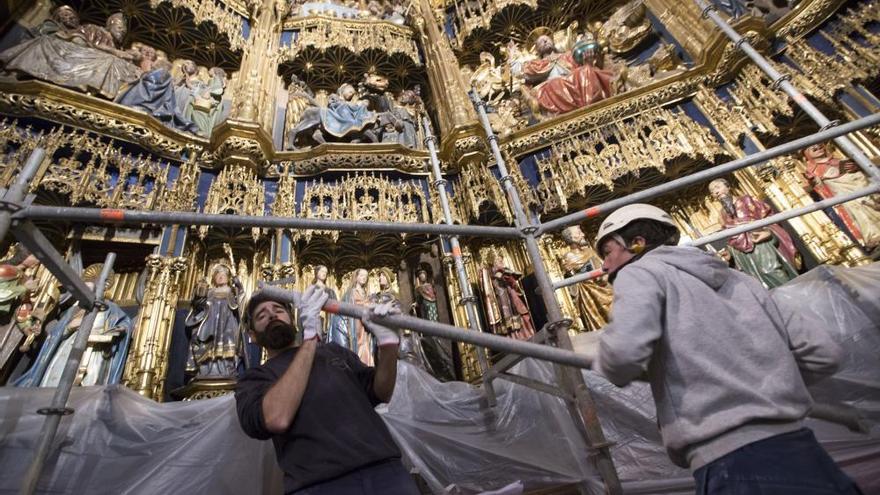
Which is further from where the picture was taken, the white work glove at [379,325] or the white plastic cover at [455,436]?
the white plastic cover at [455,436]

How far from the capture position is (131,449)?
2.19m

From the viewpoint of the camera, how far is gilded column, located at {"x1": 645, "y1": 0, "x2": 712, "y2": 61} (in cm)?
690

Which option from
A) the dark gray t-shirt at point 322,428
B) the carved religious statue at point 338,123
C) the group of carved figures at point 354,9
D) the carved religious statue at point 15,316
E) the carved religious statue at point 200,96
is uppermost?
the group of carved figures at point 354,9

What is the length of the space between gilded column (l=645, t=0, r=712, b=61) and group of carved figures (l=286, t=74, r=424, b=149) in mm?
5027

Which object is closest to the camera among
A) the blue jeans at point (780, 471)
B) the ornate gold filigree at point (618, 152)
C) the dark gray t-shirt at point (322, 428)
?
the blue jeans at point (780, 471)

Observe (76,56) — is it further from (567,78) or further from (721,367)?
(721,367)

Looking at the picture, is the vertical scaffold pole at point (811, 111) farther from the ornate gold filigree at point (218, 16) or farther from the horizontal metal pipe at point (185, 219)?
the ornate gold filigree at point (218, 16)

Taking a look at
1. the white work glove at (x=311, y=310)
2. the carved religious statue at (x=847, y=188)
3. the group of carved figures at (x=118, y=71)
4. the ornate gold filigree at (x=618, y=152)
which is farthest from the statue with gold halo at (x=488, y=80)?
the white work glove at (x=311, y=310)

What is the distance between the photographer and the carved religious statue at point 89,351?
4051 mm

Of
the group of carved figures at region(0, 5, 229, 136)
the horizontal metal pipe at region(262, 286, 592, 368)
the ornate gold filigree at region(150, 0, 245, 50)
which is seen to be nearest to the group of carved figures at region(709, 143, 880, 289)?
the horizontal metal pipe at region(262, 286, 592, 368)

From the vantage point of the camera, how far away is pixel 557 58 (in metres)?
8.42

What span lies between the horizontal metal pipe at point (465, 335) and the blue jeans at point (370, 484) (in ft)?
1.85

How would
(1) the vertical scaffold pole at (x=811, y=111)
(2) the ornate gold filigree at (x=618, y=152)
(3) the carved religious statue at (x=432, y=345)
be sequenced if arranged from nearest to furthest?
(1) the vertical scaffold pole at (x=811, y=111)
(3) the carved religious statue at (x=432, y=345)
(2) the ornate gold filigree at (x=618, y=152)

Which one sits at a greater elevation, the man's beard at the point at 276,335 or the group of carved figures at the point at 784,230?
the group of carved figures at the point at 784,230
